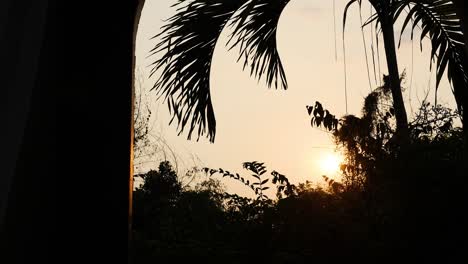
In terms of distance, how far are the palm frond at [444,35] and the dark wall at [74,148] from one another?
2599 mm

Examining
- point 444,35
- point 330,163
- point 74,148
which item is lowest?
point 74,148

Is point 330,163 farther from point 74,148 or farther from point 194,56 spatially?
point 74,148

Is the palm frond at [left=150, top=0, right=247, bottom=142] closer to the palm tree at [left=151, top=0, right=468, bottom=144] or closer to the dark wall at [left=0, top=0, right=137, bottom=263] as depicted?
the palm tree at [left=151, top=0, right=468, bottom=144]

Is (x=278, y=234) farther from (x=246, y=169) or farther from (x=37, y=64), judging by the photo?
(x=37, y=64)

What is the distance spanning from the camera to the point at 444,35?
3.20m

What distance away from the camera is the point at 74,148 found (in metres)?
0.86

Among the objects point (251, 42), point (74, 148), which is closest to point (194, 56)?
point (251, 42)

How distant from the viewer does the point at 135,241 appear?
2.45 metres

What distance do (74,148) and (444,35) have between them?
303cm

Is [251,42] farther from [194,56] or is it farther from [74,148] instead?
[74,148]

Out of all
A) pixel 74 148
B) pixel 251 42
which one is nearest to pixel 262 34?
pixel 251 42

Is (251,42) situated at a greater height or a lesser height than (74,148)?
greater

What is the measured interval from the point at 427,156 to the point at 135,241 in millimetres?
1776

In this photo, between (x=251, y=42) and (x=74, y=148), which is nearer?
(x=74, y=148)
